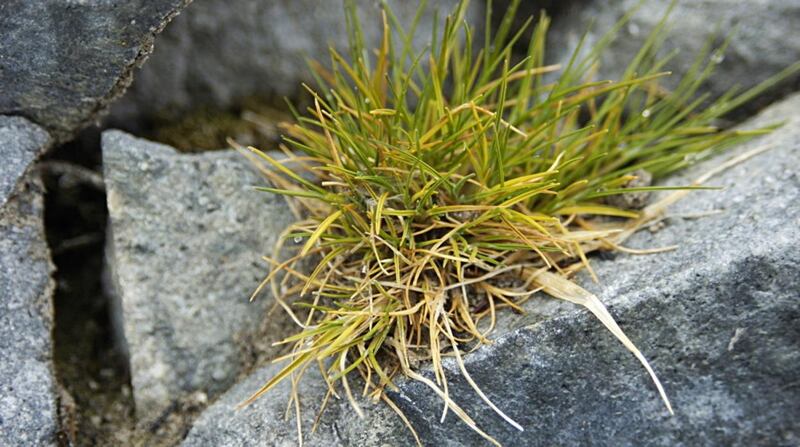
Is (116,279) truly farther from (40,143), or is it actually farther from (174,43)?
(174,43)

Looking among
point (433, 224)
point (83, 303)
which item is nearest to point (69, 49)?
point (83, 303)

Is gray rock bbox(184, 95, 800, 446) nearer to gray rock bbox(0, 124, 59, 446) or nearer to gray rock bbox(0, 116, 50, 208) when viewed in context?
gray rock bbox(0, 124, 59, 446)

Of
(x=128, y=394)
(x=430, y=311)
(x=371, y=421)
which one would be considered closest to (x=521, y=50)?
(x=430, y=311)

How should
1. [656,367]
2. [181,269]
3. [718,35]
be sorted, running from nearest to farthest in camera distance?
[656,367] → [181,269] → [718,35]

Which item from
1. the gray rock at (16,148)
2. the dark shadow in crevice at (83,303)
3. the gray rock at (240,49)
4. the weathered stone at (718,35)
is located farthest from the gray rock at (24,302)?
the weathered stone at (718,35)

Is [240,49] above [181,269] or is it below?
above

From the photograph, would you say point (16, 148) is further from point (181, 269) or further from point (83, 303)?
point (83, 303)

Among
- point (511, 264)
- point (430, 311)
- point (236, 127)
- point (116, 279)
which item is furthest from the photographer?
point (236, 127)
